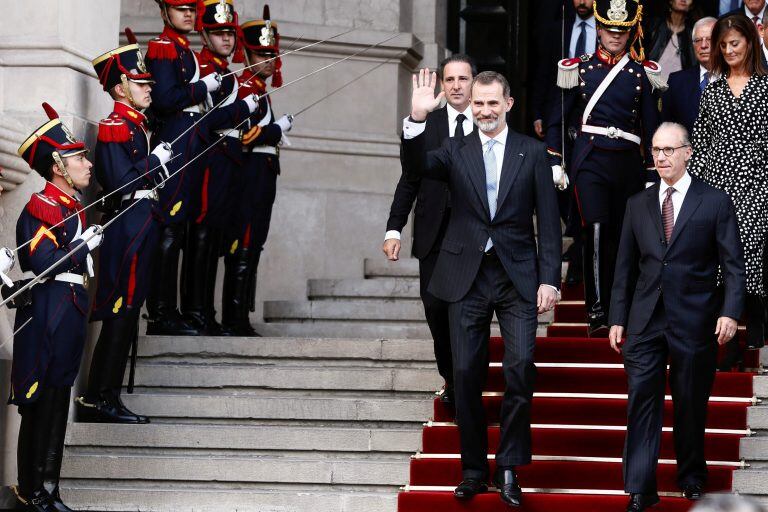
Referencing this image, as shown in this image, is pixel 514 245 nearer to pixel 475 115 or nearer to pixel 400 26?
pixel 475 115

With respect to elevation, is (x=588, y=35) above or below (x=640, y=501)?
above

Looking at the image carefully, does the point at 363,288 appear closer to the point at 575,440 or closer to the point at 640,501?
the point at 575,440

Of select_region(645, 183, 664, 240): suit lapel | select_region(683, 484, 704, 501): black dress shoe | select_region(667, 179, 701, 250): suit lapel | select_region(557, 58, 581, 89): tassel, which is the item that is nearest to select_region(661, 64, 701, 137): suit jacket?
select_region(557, 58, 581, 89): tassel

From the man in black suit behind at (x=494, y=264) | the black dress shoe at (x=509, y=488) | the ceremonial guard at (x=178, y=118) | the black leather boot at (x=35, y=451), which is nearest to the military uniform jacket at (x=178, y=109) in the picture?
the ceremonial guard at (x=178, y=118)

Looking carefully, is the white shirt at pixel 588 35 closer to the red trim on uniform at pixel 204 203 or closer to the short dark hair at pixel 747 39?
the short dark hair at pixel 747 39

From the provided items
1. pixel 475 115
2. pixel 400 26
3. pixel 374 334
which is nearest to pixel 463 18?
pixel 400 26

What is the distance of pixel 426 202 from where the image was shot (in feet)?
22.9

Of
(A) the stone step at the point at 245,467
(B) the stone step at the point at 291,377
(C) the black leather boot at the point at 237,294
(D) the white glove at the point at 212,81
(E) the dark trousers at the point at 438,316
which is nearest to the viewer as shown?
(E) the dark trousers at the point at 438,316

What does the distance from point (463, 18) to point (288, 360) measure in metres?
4.43

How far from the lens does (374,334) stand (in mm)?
9000

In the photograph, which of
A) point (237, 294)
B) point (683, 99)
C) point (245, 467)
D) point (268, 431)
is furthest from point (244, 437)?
point (683, 99)

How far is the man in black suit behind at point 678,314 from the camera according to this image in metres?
6.12

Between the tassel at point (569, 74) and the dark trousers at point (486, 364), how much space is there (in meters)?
1.92

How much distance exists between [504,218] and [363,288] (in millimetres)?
3156
